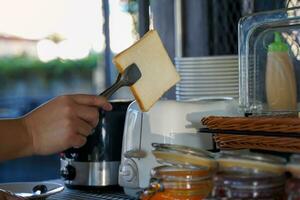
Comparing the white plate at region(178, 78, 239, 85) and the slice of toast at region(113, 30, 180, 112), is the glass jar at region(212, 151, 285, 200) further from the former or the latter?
the white plate at region(178, 78, 239, 85)

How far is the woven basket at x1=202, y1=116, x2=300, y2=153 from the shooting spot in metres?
0.81

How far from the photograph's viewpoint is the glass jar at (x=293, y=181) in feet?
1.80

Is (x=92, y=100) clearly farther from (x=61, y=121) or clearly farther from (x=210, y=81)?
(x=210, y=81)

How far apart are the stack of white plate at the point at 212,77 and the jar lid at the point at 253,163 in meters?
0.76

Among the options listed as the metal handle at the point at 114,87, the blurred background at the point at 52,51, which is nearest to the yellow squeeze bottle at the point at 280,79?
the metal handle at the point at 114,87

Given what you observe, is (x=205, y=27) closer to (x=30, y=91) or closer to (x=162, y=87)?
(x=162, y=87)

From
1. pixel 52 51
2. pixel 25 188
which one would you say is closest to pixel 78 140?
pixel 25 188

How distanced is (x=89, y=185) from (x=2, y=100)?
277 centimetres

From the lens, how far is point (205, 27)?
2.00m

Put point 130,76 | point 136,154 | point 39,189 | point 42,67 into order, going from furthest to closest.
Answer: point 42,67 → point 39,189 → point 136,154 → point 130,76

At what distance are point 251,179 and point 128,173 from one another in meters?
0.53

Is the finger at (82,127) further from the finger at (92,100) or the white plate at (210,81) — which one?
the white plate at (210,81)

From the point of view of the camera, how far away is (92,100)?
39.3 inches

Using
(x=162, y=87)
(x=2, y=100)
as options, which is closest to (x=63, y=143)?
(x=162, y=87)
